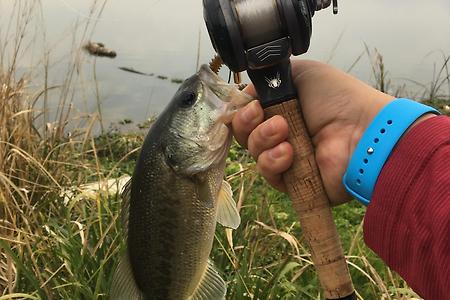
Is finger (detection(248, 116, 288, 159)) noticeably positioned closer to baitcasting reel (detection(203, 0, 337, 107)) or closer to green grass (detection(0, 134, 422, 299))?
baitcasting reel (detection(203, 0, 337, 107))

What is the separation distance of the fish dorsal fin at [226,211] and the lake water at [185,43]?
491 centimetres

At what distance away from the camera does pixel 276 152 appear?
1693 mm

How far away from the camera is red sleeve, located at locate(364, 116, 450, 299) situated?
1.31m

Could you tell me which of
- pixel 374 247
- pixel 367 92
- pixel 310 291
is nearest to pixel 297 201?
pixel 374 247

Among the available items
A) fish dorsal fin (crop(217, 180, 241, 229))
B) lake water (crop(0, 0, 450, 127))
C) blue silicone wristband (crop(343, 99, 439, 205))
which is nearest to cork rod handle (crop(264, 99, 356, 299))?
blue silicone wristband (crop(343, 99, 439, 205))

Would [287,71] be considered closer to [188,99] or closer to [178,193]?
[188,99]

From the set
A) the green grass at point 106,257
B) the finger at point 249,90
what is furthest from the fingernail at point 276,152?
the green grass at point 106,257

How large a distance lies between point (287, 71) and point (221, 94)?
0.94 ft

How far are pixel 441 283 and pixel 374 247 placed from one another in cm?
25

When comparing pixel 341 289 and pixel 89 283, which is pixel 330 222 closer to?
pixel 341 289

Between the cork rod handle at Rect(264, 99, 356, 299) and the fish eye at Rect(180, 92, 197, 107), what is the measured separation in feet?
0.86

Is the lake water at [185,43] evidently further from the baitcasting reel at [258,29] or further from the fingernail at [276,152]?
the baitcasting reel at [258,29]

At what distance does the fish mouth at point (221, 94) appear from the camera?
1.81 meters

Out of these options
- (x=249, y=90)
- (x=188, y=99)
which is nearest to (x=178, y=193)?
(x=188, y=99)
